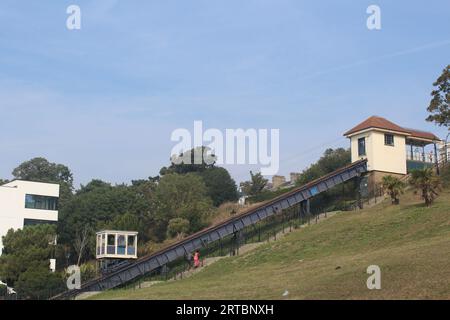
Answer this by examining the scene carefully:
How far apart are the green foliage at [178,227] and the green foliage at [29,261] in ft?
38.7

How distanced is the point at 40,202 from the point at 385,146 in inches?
1487

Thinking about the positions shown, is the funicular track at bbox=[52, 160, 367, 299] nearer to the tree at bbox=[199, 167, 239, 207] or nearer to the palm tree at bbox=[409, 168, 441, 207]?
the palm tree at bbox=[409, 168, 441, 207]

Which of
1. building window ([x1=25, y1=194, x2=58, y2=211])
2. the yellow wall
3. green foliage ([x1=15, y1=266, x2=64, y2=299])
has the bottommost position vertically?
green foliage ([x1=15, y1=266, x2=64, y2=299])

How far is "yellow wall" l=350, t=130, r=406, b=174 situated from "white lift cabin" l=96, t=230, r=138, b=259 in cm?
2349

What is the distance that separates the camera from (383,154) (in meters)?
63.7

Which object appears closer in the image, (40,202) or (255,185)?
(40,202)

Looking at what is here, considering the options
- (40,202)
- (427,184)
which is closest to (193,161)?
(40,202)

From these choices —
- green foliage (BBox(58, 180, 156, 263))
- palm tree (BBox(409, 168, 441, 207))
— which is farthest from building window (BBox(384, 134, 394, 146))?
green foliage (BBox(58, 180, 156, 263))

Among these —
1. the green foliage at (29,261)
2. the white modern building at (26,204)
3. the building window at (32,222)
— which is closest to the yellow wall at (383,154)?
the green foliage at (29,261)

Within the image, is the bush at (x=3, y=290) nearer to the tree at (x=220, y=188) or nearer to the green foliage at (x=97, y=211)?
the green foliage at (x=97, y=211)

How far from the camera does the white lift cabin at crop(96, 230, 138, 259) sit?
54000 mm

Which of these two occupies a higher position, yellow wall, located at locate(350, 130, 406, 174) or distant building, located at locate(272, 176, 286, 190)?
distant building, located at locate(272, 176, 286, 190)

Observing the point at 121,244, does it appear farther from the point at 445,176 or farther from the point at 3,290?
the point at 445,176

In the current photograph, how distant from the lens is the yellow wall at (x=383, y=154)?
208ft
